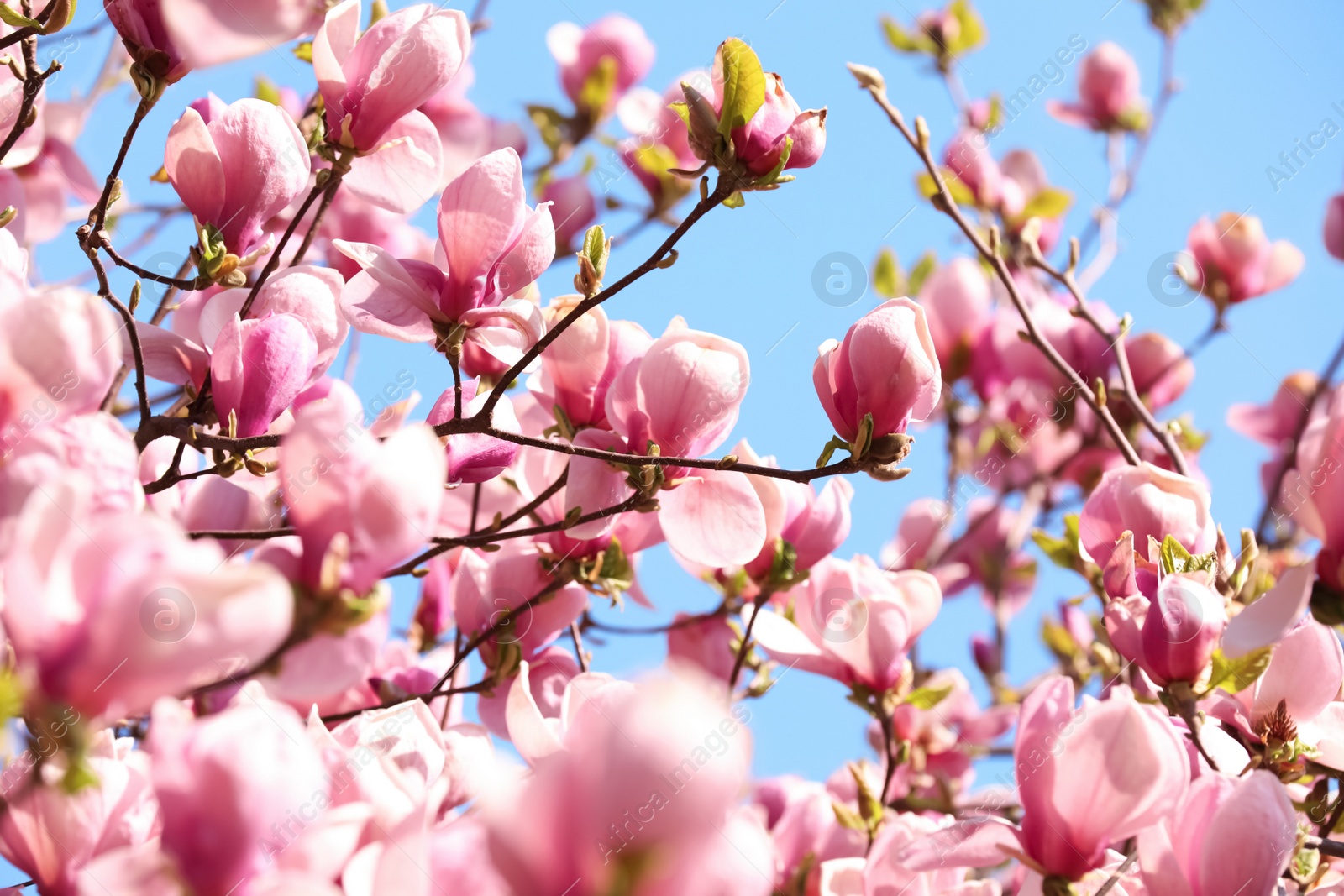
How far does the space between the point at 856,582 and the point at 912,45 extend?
6.50 ft

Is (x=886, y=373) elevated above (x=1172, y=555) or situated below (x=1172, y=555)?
above

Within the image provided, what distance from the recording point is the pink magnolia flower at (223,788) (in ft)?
1.75

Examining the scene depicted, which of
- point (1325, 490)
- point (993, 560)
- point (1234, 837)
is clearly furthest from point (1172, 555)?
point (993, 560)

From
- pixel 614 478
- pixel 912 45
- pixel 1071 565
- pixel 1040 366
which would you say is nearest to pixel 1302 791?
pixel 1071 565

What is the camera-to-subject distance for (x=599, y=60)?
2477 millimetres

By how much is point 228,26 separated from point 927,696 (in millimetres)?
1248

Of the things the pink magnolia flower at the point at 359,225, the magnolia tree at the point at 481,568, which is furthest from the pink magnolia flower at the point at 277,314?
the pink magnolia flower at the point at 359,225

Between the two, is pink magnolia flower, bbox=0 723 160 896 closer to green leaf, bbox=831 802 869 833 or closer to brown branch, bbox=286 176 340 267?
brown branch, bbox=286 176 340 267

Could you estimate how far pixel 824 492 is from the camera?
4.65 feet

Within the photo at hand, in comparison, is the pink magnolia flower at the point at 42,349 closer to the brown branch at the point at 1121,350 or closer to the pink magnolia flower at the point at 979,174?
the brown branch at the point at 1121,350

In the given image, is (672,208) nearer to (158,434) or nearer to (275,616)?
(158,434)

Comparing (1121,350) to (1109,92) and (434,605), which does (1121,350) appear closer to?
(434,605)
